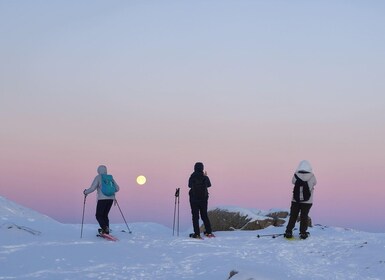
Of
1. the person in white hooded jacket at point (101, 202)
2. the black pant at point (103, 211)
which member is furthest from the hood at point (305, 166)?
the black pant at point (103, 211)

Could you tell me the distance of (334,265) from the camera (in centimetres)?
1337

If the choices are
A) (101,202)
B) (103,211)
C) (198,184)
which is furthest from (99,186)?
(198,184)

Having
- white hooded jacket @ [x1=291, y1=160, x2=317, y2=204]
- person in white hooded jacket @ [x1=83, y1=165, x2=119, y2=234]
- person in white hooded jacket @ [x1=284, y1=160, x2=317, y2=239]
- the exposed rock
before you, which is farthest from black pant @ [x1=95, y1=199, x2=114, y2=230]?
the exposed rock

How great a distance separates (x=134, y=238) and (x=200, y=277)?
6048 mm

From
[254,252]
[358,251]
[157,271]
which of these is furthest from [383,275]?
[157,271]

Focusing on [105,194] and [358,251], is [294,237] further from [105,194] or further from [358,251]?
[105,194]

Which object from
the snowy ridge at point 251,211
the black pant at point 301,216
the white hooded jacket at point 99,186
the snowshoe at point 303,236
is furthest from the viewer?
the snowy ridge at point 251,211

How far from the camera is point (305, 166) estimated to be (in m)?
17.7

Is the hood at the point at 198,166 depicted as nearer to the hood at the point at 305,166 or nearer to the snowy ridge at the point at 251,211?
the hood at the point at 305,166

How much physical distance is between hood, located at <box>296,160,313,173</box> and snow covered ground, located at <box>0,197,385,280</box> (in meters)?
2.18

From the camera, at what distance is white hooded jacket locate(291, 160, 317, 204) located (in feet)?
57.6

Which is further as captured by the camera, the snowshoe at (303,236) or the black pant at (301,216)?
the black pant at (301,216)

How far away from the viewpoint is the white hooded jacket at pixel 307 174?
1756 cm

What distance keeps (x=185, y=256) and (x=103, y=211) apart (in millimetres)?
4471
